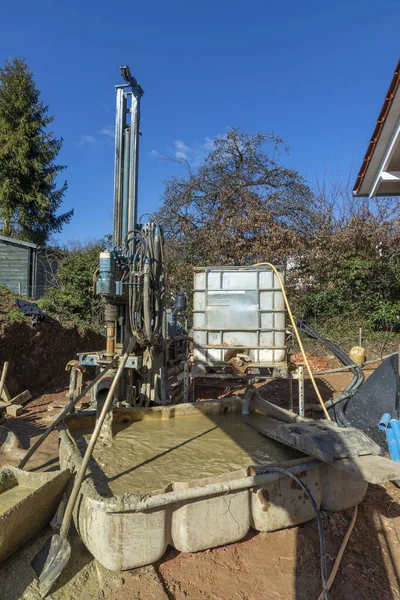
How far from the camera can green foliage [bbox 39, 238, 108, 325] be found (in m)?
13.2

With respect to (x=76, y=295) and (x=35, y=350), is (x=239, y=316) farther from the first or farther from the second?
(x=76, y=295)

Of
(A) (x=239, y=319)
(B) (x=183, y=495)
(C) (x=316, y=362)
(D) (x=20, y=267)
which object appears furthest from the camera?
(D) (x=20, y=267)

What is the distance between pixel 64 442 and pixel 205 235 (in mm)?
10588

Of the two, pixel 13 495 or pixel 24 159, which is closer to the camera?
pixel 13 495

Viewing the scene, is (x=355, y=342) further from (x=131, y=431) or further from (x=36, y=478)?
(x=36, y=478)

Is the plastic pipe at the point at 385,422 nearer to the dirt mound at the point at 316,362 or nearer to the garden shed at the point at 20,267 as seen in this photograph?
the dirt mound at the point at 316,362

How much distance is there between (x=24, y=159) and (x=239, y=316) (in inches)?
663

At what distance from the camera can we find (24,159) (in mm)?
18031

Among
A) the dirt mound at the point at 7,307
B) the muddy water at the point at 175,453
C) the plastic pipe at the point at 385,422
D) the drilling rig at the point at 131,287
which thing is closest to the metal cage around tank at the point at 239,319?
the drilling rig at the point at 131,287

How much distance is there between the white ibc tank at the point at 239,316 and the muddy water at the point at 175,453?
1331mm

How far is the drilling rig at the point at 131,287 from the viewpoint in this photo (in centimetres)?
480

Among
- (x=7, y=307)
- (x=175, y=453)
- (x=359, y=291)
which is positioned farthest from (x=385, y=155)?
(x=7, y=307)

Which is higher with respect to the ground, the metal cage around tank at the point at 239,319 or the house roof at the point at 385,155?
the house roof at the point at 385,155

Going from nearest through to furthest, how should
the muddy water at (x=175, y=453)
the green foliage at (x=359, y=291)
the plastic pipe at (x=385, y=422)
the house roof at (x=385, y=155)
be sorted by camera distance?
the muddy water at (x=175, y=453)
the house roof at (x=385, y=155)
the plastic pipe at (x=385, y=422)
the green foliage at (x=359, y=291)
